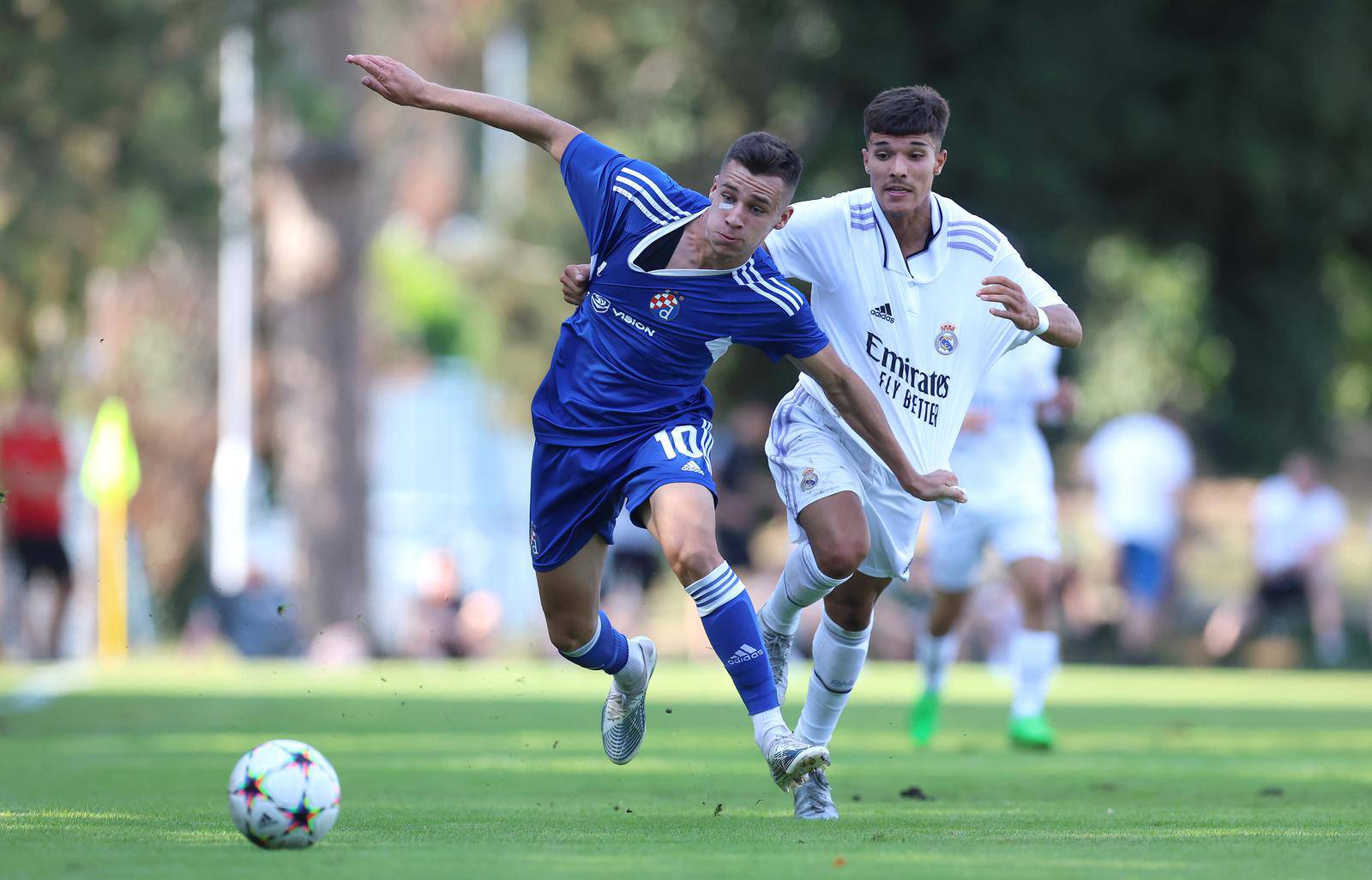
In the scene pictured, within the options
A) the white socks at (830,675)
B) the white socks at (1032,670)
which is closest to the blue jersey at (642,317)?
the white socks at (830,675)

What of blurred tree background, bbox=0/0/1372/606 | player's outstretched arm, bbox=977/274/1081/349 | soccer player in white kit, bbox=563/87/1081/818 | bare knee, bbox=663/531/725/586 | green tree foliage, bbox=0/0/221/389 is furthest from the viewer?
blurred tree background, bbox=0/0/1372/606

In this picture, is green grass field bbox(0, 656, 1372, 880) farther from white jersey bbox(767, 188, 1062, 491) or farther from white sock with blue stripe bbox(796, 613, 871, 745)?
white jersey bbox(767, 188, 1062, 491)

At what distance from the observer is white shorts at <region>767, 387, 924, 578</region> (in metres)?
8.16

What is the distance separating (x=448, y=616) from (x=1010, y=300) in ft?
52.2

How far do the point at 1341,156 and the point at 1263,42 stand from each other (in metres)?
2.14

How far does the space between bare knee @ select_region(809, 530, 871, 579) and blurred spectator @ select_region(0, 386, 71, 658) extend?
43.8ft

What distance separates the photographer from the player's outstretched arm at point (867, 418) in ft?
25.6

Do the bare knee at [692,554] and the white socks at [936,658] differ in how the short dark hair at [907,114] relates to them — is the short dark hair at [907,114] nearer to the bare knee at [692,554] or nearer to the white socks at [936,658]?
the bare knee at [692,554]

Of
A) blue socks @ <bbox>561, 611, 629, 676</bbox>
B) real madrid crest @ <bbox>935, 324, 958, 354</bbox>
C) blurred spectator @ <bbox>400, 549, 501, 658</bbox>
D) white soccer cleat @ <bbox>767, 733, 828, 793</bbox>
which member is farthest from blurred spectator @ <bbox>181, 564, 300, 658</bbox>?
white soccer cleat @ <bbox>767, 733, 828, 793</bbox>

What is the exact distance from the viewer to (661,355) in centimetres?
783

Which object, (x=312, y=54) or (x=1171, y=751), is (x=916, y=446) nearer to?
(x=1171, y=751)

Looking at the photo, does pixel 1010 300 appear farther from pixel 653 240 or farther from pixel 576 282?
pixel 576 282

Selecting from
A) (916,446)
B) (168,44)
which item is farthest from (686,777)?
(168,44)

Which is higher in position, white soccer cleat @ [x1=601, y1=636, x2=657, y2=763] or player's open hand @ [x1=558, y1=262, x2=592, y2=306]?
player's open hand @ [x1=558, y1=262, x2=592, y2=306]
